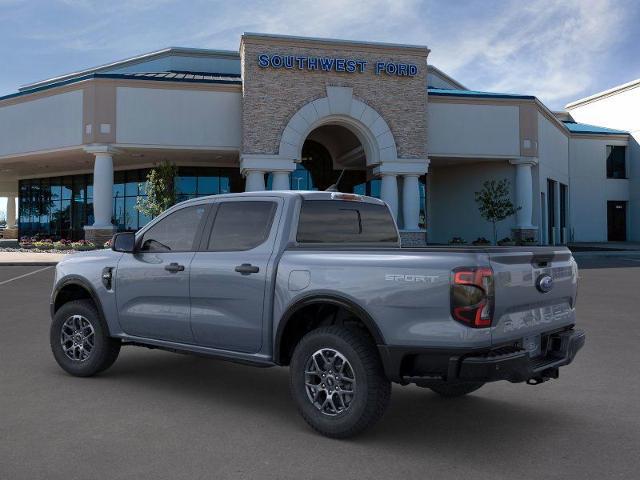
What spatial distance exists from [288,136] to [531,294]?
2646cm

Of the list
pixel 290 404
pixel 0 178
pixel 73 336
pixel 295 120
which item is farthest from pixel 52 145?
pixel 290 404

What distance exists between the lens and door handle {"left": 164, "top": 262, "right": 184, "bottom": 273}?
5586 mm

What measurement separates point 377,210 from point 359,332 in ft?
5.89

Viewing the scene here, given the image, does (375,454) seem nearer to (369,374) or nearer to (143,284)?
(369,374)

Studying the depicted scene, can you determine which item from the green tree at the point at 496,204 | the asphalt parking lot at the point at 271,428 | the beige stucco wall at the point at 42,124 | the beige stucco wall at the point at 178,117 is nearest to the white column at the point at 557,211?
the green tree at the point at 496,204

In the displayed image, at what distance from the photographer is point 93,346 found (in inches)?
248

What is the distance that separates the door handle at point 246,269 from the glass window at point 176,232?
2.53 feet

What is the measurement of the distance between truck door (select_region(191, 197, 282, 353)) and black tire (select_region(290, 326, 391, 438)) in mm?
543

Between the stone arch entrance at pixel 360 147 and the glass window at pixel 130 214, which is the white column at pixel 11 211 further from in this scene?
the stone arch entrance at pixel 360 147

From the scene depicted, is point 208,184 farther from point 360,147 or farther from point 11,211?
point 11,211

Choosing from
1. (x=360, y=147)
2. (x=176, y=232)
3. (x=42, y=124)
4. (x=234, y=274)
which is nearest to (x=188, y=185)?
(x=42, y=124)

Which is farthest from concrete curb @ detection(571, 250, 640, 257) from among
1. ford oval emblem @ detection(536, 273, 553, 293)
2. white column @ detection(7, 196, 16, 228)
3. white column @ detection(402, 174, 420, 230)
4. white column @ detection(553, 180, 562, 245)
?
white column @ detection(7, 196, 16, 228)

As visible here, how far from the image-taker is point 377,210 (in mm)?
6023

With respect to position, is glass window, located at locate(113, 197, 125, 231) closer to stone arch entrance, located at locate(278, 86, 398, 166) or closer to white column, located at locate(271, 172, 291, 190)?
white column, located at locate(271, 172, 291, 190)
